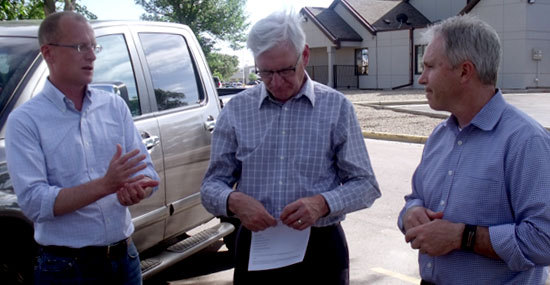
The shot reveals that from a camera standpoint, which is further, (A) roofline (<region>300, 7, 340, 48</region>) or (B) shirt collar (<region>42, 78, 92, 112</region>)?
(A) roofline (<region>300, 7, 340, 48</region>)

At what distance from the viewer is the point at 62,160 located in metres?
2.35

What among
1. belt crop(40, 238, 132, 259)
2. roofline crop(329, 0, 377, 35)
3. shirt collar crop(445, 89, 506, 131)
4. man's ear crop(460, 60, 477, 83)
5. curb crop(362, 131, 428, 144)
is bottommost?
curb crop(362, 131, 428, 144)

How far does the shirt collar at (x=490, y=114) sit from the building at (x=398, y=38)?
26674 millimetres

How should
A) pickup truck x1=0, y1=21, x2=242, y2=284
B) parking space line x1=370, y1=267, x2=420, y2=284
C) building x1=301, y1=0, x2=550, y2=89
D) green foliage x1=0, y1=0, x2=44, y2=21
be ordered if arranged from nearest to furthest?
pickup truck x1=0, y1=21, x2=242, y2=284 → parking space line x1=370, y1=267, x2=420, y2=284 → green foliage x1=0, y1=0, x2=44, y2=21 → building x1=301, y1=0, x2=550, y2=89

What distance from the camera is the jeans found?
2.38 metres

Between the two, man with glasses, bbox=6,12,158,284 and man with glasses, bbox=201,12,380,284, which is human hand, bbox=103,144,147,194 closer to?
man with glasses, bbox=6,12,158,284

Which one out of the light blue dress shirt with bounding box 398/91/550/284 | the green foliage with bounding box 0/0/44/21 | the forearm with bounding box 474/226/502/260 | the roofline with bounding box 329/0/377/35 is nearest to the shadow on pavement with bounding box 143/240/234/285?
the light blue dress shirt with bounding box 398/91/550/284

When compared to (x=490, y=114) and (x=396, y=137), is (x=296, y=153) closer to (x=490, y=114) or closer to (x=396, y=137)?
(x=490, y=114)

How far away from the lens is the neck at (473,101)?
218 centimetres

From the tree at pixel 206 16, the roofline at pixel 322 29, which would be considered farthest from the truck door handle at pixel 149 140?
the tree at pixel 206 16

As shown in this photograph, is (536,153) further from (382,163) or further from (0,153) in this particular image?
(382,163)

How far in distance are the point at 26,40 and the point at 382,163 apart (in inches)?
280

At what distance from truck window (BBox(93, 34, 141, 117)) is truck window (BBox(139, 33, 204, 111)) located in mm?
234

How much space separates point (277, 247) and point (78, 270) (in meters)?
0.89
